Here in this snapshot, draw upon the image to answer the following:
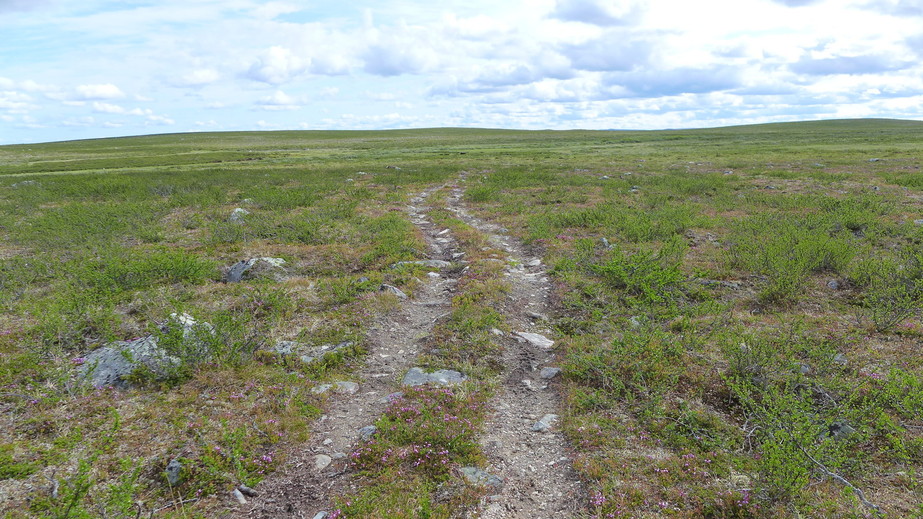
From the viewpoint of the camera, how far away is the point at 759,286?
35.1 feet

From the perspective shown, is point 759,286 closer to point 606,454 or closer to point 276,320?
point 606,454

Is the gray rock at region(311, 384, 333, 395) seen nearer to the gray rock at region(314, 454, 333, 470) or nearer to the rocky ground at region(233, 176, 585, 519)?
the rocky ground at region(233, 176, 585, 519)

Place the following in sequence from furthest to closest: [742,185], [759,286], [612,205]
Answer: [742,185]
[612,205]
[759,286]

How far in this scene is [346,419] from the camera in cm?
632

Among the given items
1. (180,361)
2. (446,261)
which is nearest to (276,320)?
(180,361)

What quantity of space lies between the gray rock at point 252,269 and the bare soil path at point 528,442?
6414 millimetres

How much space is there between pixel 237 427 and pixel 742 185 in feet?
96.1

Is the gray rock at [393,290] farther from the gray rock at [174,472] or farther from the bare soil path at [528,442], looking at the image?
the gray rock at [174,472]

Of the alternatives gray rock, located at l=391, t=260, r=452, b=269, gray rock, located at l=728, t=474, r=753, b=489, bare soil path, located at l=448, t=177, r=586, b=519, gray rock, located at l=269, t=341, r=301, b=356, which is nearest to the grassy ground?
gray rock, located at l=728, t=474, r=753, b=489

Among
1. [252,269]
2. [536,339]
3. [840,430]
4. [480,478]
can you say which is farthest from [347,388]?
[840,430]

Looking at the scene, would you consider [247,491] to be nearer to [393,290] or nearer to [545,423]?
[545,423]

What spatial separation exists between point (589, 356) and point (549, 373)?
28.2 inches

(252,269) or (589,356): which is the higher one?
(252,269)

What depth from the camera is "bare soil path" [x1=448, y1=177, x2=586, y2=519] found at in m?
4.79
